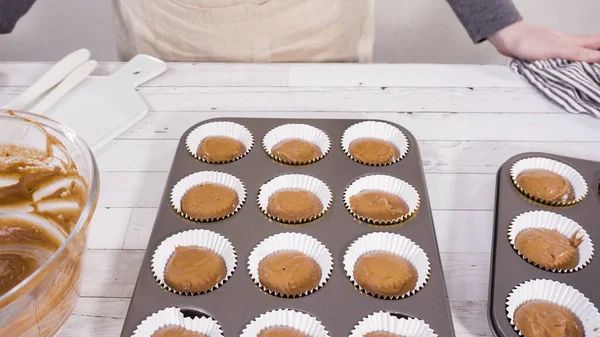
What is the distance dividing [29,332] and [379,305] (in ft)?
1.97

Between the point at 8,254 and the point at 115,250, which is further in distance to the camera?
the point at 115,250

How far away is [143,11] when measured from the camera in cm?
179

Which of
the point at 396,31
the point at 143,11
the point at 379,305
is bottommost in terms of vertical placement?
the point at 396,31

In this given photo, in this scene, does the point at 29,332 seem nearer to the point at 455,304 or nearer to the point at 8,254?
the point at 8,254

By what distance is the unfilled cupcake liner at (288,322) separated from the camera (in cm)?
100

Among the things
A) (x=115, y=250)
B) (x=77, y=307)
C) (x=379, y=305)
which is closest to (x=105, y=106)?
(x=115, y=250)

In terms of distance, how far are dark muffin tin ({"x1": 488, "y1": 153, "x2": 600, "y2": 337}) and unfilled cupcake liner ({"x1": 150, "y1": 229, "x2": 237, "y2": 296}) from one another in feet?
1.70

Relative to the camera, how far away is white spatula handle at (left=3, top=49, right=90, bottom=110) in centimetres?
144

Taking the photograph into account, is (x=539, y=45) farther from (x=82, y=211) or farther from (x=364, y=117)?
(x=82, y=211)

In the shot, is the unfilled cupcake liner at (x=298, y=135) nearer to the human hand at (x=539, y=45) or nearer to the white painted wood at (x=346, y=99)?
the white painted wood at (x=346, y=99)

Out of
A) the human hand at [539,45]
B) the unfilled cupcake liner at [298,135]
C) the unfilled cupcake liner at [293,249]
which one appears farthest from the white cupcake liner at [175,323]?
the human hand at [539,45]

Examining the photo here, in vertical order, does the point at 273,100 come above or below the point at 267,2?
below

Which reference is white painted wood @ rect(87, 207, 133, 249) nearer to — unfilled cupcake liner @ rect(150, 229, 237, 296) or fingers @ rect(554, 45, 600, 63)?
unfilled cupcake liner @ rect(150, 229, 237, 296)

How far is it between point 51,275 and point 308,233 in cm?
53
